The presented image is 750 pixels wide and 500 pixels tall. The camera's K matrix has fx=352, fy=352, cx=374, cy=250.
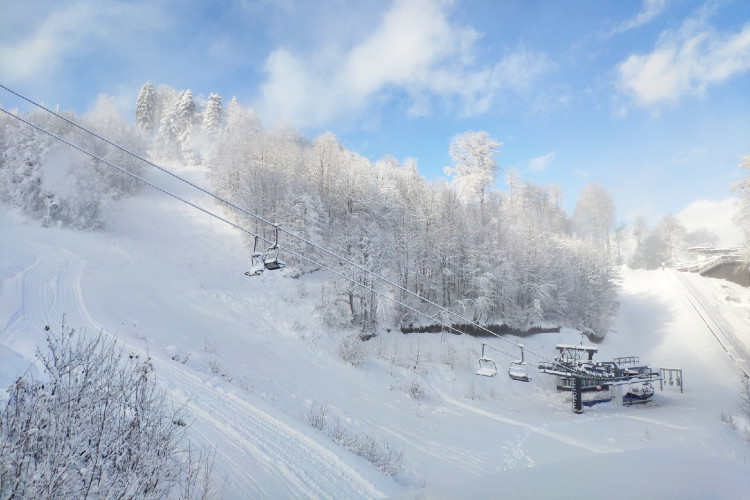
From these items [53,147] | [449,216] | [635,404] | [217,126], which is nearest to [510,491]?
[635,404]

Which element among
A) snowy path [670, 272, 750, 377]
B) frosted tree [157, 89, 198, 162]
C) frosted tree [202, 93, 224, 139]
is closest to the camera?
snowy path [670, 272, 750, 377]

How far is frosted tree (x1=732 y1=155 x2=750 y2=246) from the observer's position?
74.7 ft

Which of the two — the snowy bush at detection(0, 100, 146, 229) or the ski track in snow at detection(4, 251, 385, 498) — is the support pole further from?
the snowy bush at detection(0, 100, 146, 229)

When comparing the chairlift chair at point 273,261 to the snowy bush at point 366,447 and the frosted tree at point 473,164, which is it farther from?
the frosted tree at point 473,164

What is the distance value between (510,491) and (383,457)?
5336 mm

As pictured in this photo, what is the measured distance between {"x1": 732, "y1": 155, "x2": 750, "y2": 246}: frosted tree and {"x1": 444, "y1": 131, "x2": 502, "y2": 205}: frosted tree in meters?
17.4

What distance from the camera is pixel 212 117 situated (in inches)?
2138

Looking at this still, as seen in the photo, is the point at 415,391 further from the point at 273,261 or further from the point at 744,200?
the point at 744,200

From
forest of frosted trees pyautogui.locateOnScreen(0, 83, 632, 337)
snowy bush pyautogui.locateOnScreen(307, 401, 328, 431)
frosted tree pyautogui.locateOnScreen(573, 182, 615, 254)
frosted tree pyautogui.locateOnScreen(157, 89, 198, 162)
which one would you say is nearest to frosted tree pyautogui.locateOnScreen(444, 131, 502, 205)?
forest of frosted trees pyautogui.locateOnScreen(0, 83, 632, 337)

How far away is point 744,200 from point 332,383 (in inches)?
1124

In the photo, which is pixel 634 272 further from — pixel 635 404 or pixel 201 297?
pixel 201 297

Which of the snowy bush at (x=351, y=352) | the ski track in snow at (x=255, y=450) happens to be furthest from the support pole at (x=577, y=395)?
the ski track in snow at (x=255, y=450)

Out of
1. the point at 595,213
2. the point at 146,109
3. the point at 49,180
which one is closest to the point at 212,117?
the point at 146,109

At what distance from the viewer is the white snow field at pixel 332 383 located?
16.9ft
